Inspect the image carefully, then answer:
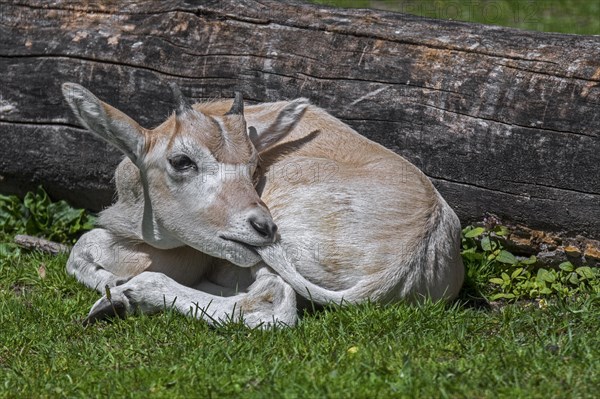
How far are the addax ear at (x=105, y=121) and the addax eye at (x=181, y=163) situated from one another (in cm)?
27

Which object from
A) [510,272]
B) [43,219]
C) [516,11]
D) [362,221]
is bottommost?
[43,219]

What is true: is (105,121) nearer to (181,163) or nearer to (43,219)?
(181,163)

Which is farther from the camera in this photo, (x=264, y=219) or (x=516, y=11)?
(x=516, y=11)

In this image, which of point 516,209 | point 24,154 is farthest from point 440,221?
point 24,154

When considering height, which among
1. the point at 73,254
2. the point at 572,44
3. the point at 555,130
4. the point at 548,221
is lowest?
the point at 73,254

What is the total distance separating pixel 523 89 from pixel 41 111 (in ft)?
12.7

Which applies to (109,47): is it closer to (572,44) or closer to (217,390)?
(572,44)

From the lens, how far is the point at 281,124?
6.78 meters

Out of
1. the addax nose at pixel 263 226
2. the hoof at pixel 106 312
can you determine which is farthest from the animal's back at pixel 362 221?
the hoof at pixel 106 312

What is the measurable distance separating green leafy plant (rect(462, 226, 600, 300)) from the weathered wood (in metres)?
0.21

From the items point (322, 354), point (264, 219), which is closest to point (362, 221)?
point (264, 219)

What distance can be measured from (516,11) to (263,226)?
28.7ft

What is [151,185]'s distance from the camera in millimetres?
6492

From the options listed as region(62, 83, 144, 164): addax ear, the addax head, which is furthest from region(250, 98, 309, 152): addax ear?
region(62, 83, 144, 164): addax ear
